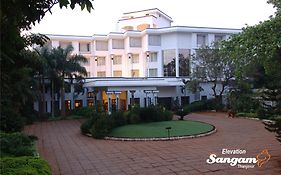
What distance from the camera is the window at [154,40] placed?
140ft

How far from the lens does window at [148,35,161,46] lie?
42.8 meters

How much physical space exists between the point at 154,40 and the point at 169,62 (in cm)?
363

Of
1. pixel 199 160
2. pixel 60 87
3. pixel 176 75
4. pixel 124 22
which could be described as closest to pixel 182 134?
pixel 199 160

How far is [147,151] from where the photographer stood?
12.7 metres

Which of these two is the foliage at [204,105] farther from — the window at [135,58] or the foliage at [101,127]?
the foliage at [101,127]

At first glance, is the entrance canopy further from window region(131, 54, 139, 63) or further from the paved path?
the paved path

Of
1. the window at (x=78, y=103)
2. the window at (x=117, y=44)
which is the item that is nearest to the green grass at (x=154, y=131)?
the window at (x=78, y=103)

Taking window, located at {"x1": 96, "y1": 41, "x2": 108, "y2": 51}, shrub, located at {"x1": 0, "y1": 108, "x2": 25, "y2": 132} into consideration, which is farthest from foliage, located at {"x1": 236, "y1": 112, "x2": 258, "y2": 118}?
window, located at {"x1": 96, "y1": 41, "x2": 108, "y2": 51}

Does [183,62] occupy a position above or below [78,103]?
above

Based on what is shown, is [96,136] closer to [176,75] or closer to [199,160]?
[199,160]

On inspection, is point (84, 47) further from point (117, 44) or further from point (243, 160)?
point (243, 160)

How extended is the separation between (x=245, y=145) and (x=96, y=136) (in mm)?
7663

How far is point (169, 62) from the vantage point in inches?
1662

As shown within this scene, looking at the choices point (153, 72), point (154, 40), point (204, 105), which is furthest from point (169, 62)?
point (204, 105)
